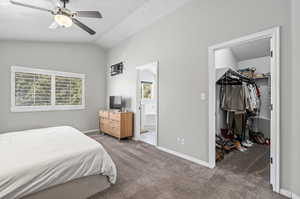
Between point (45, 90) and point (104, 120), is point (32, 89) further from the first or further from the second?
point (104, 120)

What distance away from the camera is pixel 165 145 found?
332cm

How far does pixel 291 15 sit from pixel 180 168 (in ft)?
8.77

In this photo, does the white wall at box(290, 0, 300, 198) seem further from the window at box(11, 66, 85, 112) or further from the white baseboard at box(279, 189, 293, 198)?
the window at box(11, 66, 85, 112)

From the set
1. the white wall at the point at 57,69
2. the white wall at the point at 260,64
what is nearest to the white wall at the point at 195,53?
the white wall at the point at 57,69

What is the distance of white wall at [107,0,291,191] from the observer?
181cm

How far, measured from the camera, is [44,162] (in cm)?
141

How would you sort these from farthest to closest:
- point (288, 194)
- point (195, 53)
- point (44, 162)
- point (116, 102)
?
→ point (116, 102), point (195, 53), point (288, 194), point (44, 162)

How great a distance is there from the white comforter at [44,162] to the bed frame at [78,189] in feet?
0.23

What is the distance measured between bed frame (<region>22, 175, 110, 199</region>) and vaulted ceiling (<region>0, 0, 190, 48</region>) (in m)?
2.95

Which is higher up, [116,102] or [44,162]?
[116,102]

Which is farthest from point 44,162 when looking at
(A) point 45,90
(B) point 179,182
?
(A) point 45,90

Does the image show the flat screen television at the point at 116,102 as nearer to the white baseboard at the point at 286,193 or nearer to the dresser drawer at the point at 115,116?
the dresser drawer at the point at 115,116

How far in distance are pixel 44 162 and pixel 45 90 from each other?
3.74 m

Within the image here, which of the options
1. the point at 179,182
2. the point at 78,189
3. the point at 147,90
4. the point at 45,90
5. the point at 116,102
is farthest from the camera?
the point at 147,90
